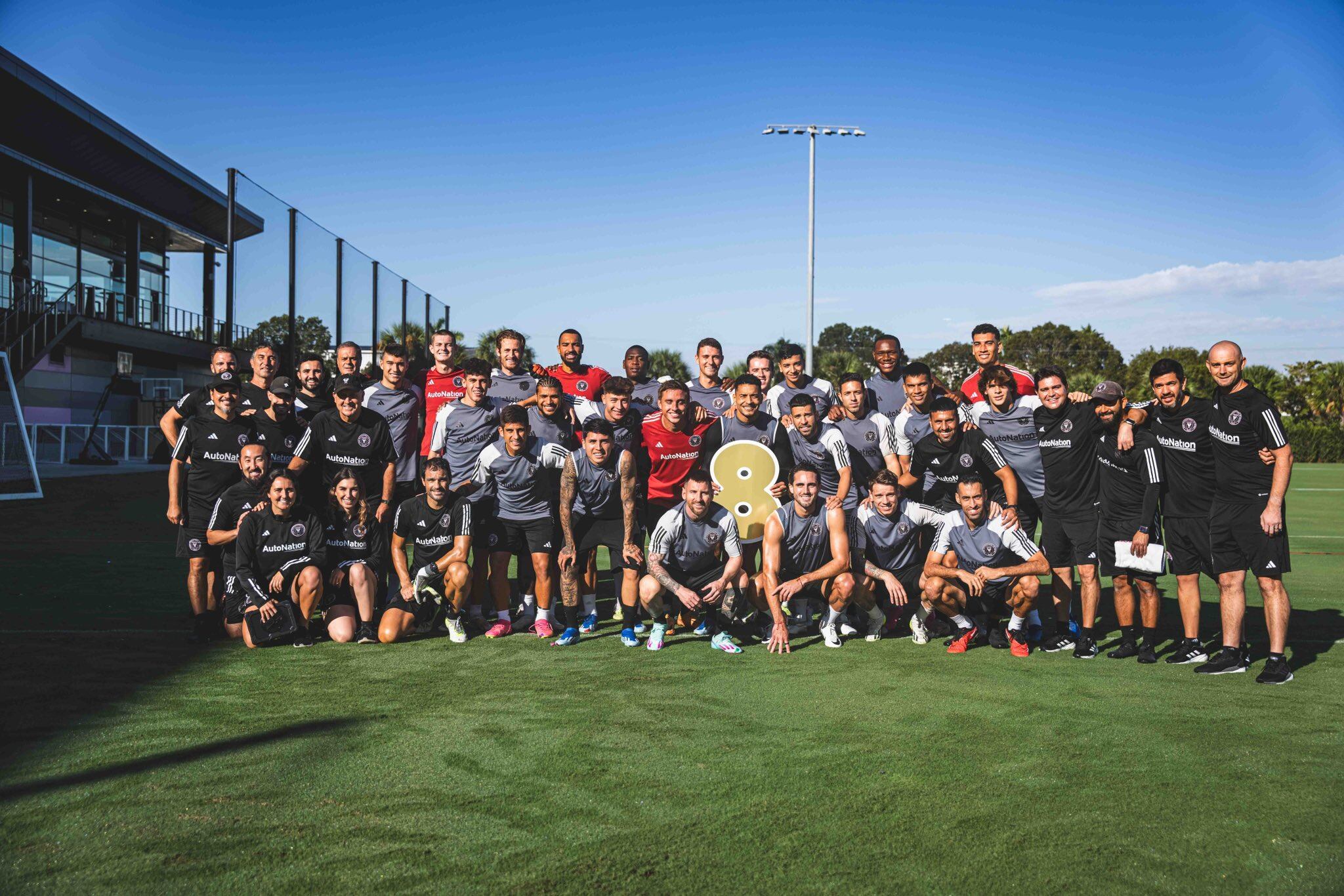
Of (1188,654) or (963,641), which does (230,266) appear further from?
(1188,654)

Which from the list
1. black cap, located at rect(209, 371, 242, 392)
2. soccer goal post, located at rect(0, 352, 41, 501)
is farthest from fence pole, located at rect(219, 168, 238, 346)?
black cap, located at rect(209, 371, 242, 392)

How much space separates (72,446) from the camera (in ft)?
79.8

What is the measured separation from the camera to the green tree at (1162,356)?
163 ft

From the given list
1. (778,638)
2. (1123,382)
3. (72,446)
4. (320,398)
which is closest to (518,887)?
(778,638)

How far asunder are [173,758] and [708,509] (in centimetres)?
371

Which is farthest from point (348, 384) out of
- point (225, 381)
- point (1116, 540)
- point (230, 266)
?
point (230, 266)

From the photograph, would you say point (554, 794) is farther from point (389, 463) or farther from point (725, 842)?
point (389, 463)

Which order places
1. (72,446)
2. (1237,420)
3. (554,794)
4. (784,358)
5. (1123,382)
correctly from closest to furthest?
(554,794), (1237,420), (784,358), (72,446), (1123,382)

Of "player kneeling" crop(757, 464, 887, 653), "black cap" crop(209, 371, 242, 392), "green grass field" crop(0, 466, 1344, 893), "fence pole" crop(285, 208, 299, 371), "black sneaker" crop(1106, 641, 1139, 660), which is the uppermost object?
"fence pole" crop(285, 208, 299, 371)

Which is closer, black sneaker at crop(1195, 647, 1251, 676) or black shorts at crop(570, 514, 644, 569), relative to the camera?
black sneaker at crop(1195, 647, 1251, 676)

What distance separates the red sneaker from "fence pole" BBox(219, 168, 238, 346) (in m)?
12.3

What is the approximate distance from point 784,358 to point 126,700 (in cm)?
563

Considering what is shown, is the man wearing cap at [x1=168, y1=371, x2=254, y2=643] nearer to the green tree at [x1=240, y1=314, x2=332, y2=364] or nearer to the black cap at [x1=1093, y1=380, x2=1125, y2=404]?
the black cap at [x1=1093, y1=380, x2=1125, y2=404]

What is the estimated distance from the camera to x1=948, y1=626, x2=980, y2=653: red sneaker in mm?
6285
